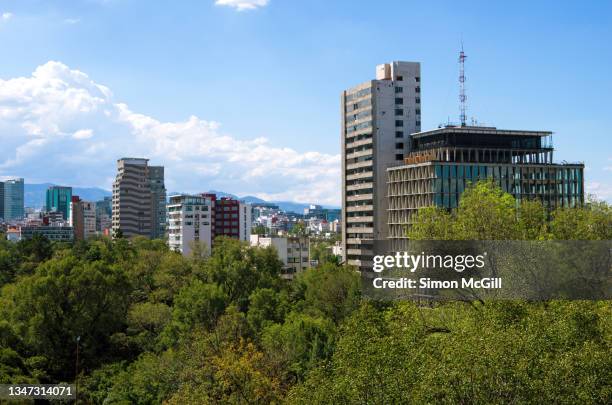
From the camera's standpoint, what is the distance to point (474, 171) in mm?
97938

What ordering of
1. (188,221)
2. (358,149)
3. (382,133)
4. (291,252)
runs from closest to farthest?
(382,133), (358,149), (291,252), (188,221)

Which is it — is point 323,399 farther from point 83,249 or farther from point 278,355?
→ point 83,249

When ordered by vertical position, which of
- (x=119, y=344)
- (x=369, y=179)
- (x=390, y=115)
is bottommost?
(x=119, y=344)

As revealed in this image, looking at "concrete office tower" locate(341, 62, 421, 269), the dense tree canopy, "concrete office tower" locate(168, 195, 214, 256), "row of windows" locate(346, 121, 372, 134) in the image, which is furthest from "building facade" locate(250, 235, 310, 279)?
the dense tree canopy

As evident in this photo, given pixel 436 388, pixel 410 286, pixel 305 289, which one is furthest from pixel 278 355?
pixel 305 289

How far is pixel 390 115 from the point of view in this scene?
11062 centimetres

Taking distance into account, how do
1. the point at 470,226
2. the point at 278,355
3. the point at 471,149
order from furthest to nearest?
the point at 471,149, the point at 278,355, the point at 470,226

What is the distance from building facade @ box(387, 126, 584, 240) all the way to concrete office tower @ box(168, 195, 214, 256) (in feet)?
197

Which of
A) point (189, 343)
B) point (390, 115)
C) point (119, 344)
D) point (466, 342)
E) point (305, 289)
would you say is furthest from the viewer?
point (390, 115)

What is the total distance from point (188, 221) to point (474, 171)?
243 ft

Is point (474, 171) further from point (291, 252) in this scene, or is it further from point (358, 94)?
point (291, 252)

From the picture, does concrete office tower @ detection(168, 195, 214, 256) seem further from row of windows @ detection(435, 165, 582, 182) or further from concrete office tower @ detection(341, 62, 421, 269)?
row of windows @ detection(435, 165, 582, 182)

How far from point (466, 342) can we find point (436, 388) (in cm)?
265

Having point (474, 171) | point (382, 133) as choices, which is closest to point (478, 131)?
point (474, 171)
